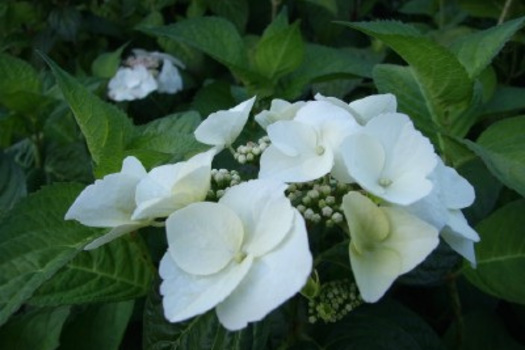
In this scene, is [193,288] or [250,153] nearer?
[193,288]

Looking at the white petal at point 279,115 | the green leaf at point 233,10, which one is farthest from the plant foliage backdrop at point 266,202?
the green leaf at point 233,10

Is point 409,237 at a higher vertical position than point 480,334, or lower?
higher

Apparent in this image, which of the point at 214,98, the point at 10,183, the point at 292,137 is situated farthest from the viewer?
the point at 214,98

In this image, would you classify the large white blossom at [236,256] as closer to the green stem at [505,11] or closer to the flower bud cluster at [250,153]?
the flower bud cluster at [250,153]

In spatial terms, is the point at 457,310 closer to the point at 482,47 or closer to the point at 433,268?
the point at 433,268

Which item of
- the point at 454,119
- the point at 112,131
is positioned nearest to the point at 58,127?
the point at 112,131

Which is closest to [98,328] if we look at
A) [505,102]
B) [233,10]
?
[505,102]

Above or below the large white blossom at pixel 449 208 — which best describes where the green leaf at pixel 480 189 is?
below

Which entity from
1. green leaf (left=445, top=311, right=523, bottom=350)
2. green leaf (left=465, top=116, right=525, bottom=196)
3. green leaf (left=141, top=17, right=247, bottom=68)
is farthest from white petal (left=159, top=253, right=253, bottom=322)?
green leaf (left=141, top=17, right=247, bottom=68)
